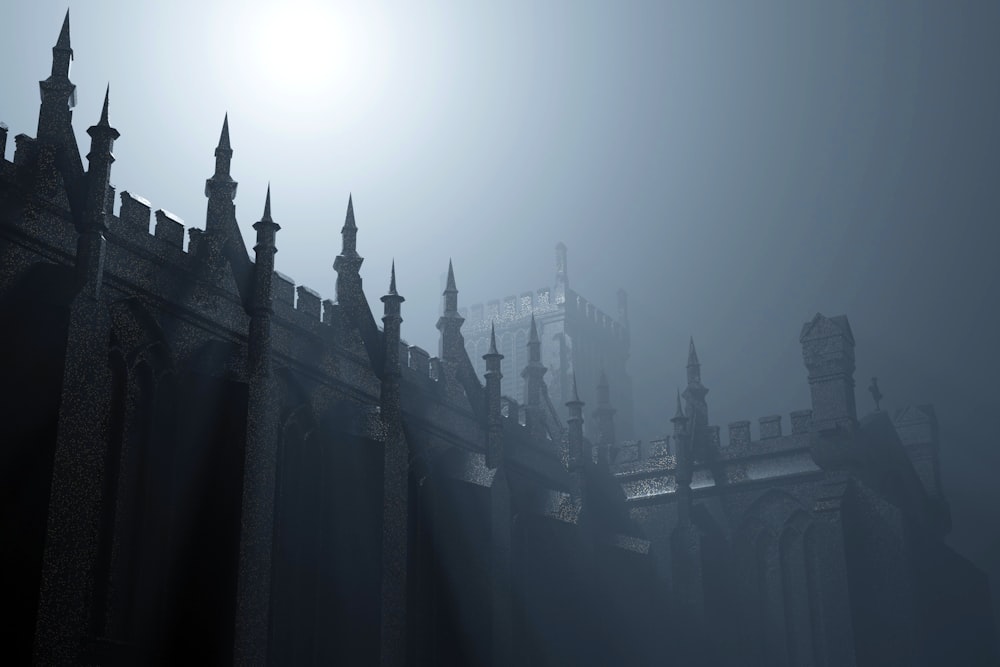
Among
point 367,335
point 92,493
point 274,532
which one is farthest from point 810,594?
point 92,493

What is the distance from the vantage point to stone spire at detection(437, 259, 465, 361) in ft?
115

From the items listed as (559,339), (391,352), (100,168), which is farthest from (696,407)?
(559,339)

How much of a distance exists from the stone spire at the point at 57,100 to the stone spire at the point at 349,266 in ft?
29.5

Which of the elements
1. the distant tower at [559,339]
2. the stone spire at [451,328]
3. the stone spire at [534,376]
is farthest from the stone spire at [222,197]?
the distant tower at [559,339]

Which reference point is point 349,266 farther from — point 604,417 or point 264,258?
point 604,417

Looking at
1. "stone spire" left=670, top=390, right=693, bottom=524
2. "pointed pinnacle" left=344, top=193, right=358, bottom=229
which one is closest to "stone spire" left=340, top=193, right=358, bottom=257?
"pointed pinnacle" left=344, top=193, right=358, bottom=229

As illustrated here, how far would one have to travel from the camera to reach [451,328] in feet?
117

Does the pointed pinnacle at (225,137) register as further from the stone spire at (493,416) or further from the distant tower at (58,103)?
the stone spire at (493,416)

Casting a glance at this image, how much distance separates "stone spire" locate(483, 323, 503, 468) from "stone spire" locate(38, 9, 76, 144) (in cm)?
1598

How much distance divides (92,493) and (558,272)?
2359 inches

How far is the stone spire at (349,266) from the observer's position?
3000cm

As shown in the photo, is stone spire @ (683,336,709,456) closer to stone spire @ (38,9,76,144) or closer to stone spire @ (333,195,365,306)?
stone spire @ (333,195,365,306)

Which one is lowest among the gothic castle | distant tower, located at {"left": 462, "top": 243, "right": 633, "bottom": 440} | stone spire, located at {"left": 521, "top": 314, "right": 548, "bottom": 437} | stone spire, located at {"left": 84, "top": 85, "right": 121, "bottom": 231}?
the gothic castle

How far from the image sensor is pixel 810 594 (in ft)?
130
